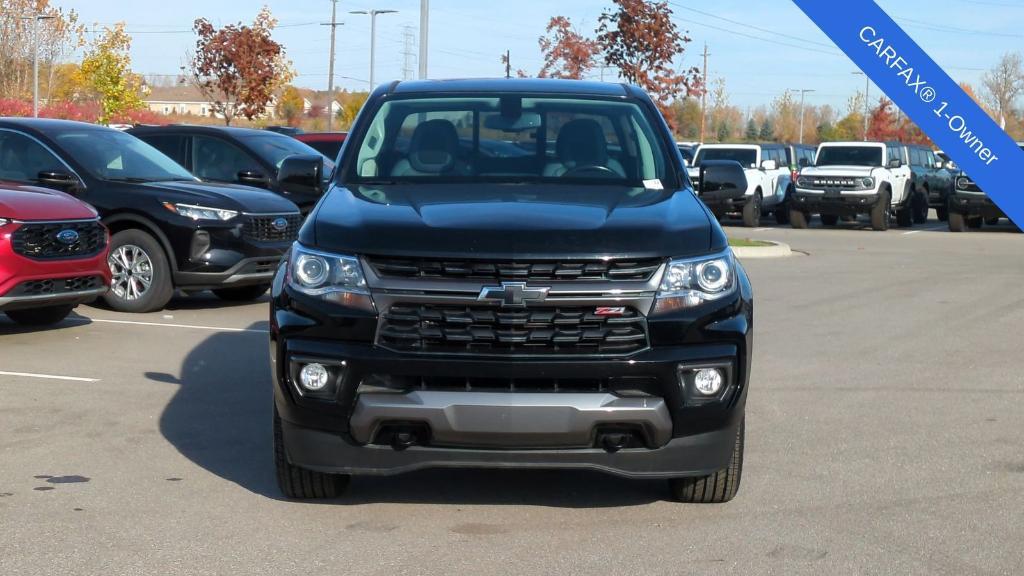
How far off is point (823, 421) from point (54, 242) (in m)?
5.83

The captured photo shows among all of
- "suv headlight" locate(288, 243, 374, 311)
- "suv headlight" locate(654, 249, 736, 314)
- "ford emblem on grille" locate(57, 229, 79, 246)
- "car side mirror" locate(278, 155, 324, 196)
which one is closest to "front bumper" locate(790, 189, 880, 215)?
"ford emblem on grille" locate(57, 229, 79, 246)

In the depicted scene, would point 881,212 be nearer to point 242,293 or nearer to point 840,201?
point 840,201

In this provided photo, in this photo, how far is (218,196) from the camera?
1219cm

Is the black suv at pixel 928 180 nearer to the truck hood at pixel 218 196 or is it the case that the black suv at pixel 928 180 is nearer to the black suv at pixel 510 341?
the truck hood at pixel 218 196

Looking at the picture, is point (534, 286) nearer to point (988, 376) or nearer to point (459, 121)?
point (459, 121)

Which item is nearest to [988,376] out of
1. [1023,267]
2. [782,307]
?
[782,307]

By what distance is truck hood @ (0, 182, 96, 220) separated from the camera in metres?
9.84

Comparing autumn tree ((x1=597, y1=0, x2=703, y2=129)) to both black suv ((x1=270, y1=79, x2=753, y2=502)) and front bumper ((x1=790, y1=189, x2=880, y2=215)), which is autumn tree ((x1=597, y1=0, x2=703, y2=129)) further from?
black suv ((x1=270, y1=79, x2=753, y2=502))

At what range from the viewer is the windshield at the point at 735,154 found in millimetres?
29156

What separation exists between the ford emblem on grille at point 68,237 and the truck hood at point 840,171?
20354 millimetres

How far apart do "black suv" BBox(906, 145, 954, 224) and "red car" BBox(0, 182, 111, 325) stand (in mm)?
22332

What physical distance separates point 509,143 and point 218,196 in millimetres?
6391

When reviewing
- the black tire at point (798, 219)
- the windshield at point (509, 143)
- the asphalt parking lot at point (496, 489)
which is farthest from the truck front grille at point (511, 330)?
the black tire at point (798, 219)

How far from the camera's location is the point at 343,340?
5008 millimetres
